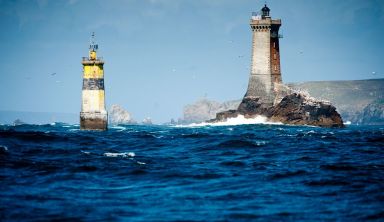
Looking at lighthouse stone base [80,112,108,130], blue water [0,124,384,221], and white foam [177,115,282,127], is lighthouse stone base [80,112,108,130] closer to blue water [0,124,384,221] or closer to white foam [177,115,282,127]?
blue water [0,124,384,221]

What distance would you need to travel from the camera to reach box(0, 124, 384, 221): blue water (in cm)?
2470

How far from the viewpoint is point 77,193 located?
28.2 metres

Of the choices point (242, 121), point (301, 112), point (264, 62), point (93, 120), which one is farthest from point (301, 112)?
point (93, 120)

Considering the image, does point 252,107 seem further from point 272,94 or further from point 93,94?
point 93,94

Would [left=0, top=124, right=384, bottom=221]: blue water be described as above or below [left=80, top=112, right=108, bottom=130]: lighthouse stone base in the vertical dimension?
below

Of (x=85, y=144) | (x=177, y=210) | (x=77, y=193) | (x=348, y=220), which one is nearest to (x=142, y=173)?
(x=77, y=193)

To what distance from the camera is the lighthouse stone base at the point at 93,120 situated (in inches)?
2908

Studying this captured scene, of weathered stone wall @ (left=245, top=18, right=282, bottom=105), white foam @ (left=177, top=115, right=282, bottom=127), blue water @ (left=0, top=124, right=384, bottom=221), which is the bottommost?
blue water @ (left=0, top=124, right=384, bottom=221)

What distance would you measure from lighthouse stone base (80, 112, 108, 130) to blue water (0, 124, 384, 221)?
24.0 meters

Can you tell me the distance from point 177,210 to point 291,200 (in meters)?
4.97

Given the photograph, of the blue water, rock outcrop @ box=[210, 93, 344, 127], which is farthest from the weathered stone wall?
the blue water

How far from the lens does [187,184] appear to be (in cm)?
3141

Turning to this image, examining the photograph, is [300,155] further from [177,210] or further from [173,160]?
[177,210]

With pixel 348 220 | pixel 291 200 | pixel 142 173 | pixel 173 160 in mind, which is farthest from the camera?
pixel 173 160
